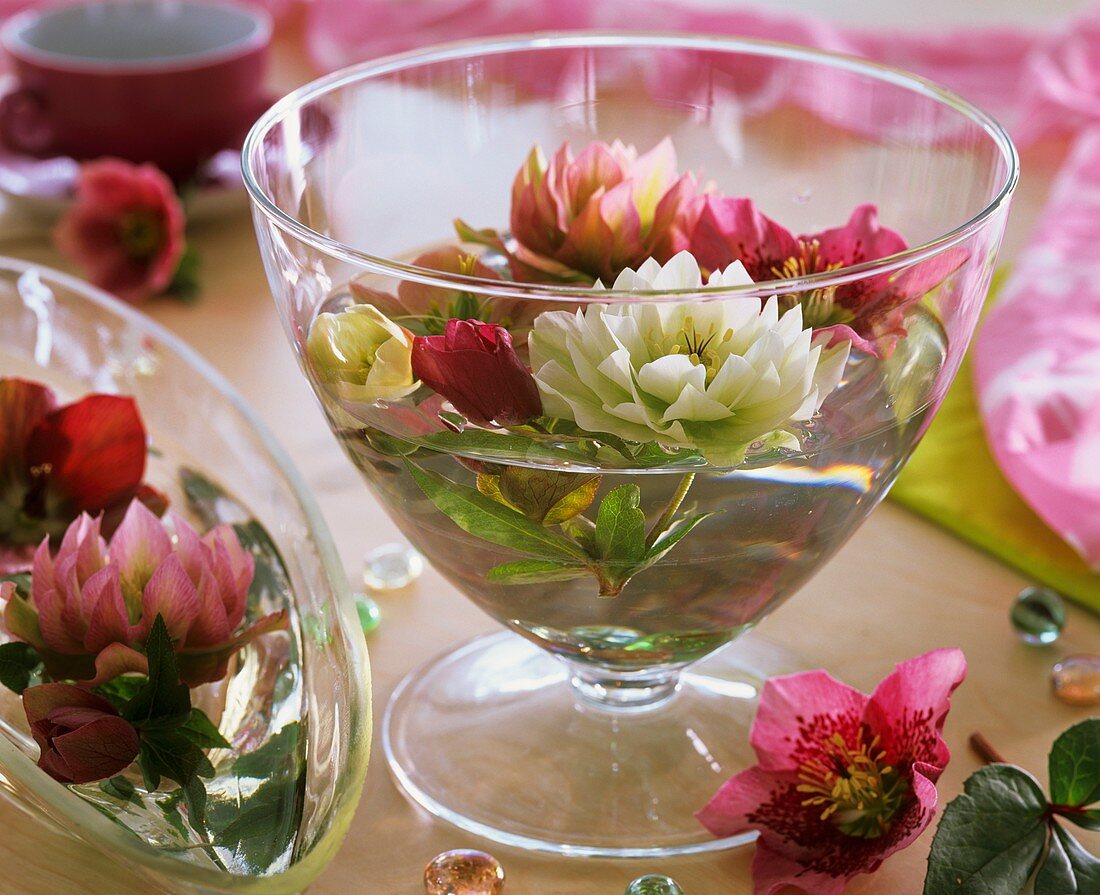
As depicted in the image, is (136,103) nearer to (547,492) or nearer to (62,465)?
Result: (62,465)

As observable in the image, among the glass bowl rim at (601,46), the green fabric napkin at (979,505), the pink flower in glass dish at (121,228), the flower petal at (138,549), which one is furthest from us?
the pink flower in glass dish at (121,228)

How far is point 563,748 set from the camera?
432 millimetres

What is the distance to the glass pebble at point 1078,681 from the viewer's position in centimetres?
45

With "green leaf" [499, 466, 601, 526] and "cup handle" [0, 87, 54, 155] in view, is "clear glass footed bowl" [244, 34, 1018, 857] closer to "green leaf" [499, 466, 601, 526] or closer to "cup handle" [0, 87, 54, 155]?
"green leaf" [499, 466, 601, 526]

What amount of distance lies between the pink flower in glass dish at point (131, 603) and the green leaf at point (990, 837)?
0.68 ft

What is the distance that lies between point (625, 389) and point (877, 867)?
5.7 inches

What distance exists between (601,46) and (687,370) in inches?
8.6

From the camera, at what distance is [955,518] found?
0.55m

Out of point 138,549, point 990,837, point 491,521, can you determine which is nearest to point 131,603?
point 138,549

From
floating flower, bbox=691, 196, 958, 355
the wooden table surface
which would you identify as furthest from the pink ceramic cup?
floating flower, bbox=691, 196, 958, 355

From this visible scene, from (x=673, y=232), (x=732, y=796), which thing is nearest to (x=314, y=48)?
(x=673, y=232)

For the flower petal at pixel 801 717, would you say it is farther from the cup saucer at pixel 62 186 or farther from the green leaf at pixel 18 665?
the cup saucer at pixel 62 186

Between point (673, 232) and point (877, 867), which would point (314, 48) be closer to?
point (673, 232)

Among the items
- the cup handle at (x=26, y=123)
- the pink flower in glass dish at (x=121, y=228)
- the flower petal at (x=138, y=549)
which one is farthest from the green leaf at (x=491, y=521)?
the cup handle at (x=26, y=123)
